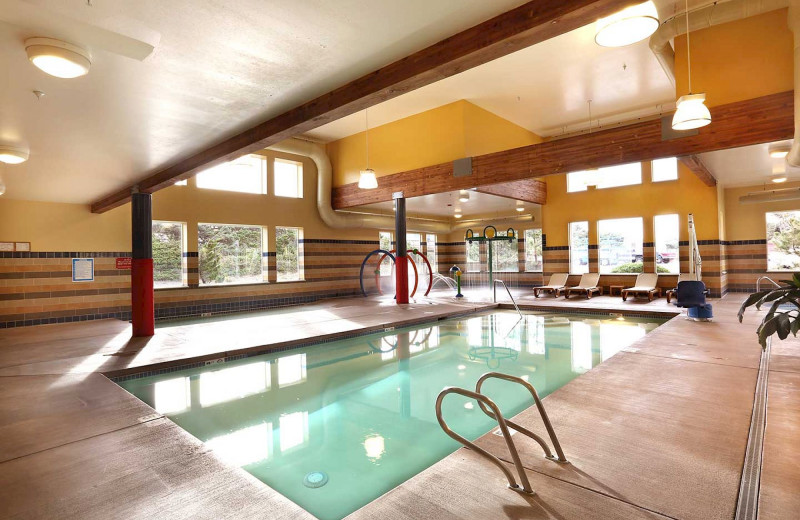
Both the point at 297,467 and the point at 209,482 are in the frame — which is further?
the point at 297,467

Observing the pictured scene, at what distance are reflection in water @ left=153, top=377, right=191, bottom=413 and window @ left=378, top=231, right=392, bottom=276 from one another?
31.8ft

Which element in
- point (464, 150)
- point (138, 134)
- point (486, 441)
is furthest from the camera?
point (464, 150)

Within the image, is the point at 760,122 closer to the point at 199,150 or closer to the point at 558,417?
the point at 558,417

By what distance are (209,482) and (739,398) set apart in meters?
3.89

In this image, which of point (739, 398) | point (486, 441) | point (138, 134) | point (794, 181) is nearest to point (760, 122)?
point (739, 398)

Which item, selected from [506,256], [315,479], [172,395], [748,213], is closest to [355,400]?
[315,479]

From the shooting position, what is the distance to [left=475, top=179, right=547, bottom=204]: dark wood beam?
9927mm

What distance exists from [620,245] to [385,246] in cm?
770

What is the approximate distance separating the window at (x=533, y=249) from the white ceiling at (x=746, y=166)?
5.71m

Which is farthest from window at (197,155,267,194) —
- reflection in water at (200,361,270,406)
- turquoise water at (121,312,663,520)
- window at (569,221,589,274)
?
window at (569,221,589,274)

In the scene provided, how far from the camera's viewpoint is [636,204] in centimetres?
1143

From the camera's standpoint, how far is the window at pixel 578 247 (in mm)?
12430

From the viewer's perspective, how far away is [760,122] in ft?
18.7

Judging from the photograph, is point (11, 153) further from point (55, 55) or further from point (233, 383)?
point (233, 383)
